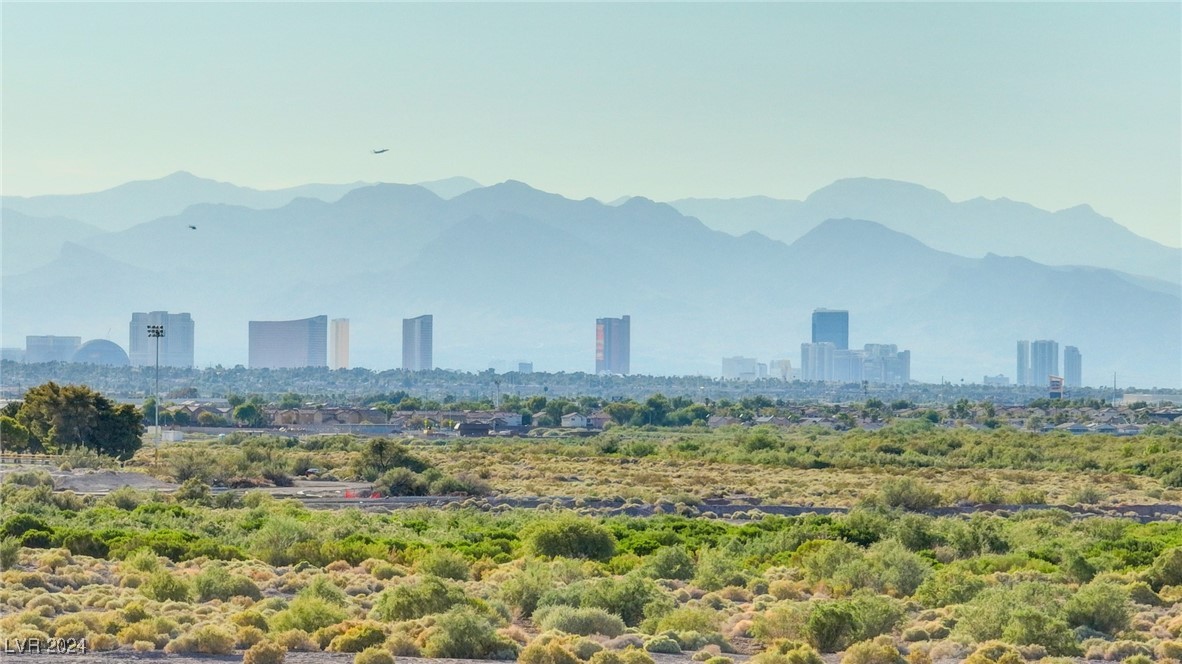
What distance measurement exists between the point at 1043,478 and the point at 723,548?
36967 millimetres

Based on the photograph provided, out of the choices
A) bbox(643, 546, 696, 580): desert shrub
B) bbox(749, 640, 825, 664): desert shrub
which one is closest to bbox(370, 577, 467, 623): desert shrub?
bbox(749, 640, 825, 664): desert shrub

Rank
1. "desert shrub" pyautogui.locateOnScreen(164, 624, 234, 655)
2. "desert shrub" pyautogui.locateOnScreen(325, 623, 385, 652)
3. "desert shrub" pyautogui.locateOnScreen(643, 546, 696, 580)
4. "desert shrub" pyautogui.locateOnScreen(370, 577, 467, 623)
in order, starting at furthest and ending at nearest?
"desert shrub" pyautogui.locateOnScreen(643, 546, 696, 580), "desert shrub" pyautogui.locateOnScreen(370, 577, 467, 623), "desert shrub" pyautogui.locateOnScreen(325, 623, 385, 652), "desert shrub" pyautogui.locateOnScreen(164, 624, 234, 655)

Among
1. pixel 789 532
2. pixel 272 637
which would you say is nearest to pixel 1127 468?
pixel 789 532

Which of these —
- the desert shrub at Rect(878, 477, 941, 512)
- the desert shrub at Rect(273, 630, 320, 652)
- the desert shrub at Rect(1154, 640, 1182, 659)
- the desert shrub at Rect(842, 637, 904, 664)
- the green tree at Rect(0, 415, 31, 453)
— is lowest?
the desert shrub at Rect(878, 477, 941, 512)

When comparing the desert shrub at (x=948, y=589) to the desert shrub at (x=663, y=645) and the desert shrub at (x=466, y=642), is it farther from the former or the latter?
the desert shrub at (x=466, y=642)

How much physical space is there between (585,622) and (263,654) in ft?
15.4

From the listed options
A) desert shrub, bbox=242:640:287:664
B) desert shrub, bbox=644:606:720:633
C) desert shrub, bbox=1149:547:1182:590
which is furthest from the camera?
desert shrub, bbox=1149:547:1182:590

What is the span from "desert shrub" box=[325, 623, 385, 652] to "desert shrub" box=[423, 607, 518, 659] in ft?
1.97

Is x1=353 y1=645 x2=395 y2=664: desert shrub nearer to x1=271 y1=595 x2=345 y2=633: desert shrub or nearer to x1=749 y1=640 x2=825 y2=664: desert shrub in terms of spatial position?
x1=271 y1=595 x2=345 y2=633: desert shrub

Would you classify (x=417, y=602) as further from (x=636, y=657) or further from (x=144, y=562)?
(x=144, y=562)

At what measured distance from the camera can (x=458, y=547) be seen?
105 feet

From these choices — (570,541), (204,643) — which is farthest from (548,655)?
(570,541)

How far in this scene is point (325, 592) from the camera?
77.5ft

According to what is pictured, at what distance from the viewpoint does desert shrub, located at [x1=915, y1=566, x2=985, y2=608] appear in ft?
81.6
